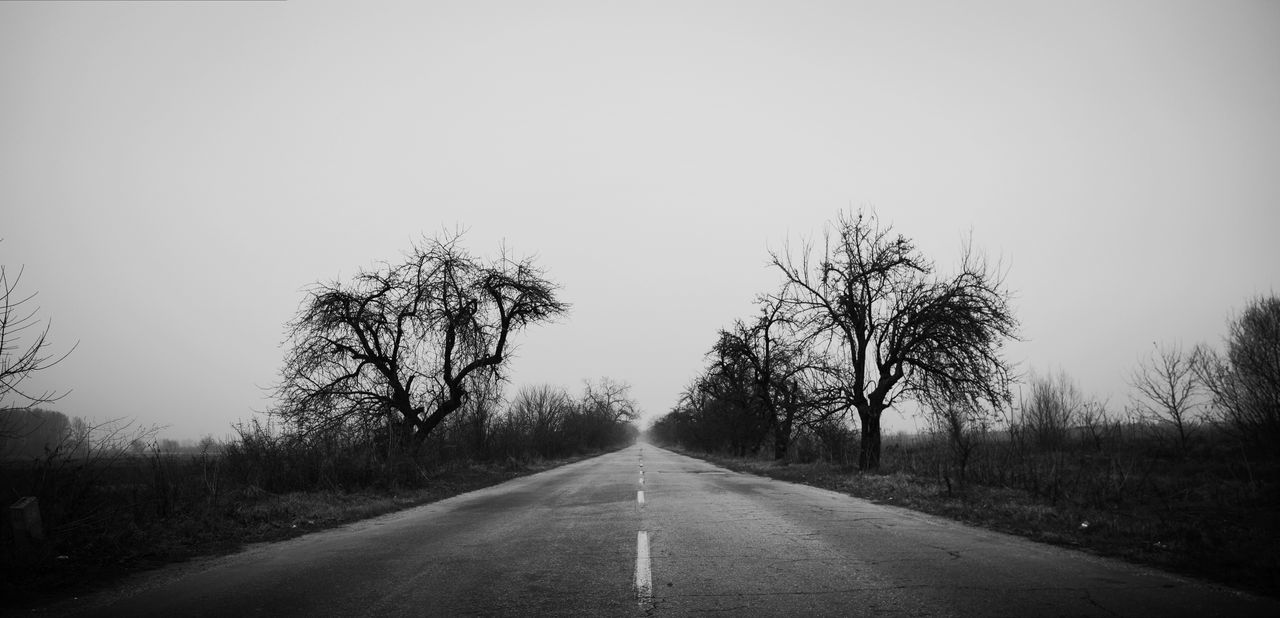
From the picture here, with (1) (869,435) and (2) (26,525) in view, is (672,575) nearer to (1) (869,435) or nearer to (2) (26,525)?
(2) (26,525)

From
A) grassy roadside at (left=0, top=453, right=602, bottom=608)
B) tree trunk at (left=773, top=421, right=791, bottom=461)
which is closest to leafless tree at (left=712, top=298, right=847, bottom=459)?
tree trunk at (left=773, top=421, right=791, bottom=461)

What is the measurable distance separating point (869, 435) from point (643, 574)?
1663cm

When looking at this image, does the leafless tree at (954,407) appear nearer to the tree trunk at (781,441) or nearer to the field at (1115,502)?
the field at (1115,502)

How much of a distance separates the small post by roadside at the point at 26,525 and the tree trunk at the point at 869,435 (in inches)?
778

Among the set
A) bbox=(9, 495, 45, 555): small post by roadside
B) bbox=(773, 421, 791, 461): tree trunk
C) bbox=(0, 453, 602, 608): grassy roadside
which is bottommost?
bbox=(773, 421, 791, 461): tree trunk

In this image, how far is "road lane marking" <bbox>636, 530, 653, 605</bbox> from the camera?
15.5ft

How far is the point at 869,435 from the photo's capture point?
783 inches

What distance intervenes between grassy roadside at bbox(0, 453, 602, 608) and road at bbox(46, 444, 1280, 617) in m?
0.60

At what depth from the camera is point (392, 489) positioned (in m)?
15.3

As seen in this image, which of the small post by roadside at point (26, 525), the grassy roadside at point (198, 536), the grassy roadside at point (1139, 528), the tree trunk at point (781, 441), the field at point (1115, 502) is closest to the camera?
the grassy roadside at point (1139, 528)

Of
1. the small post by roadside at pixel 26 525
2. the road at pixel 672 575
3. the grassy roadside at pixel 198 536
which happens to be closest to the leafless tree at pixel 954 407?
the road at pixel 672 575

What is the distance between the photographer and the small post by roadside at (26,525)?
6.32 m

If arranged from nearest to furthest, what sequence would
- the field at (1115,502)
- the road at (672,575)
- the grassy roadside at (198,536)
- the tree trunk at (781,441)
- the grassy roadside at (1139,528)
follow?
the road at (672,575) < the grassy roadside at (1139,528) < the grassy roadside at (198,536) < the field at (1115,502) < the tree trunk at (781,441)

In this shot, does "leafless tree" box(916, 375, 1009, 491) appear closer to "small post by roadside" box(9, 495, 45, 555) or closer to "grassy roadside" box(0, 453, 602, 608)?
"grassy roadside" box(0, 453, 602, 608)
